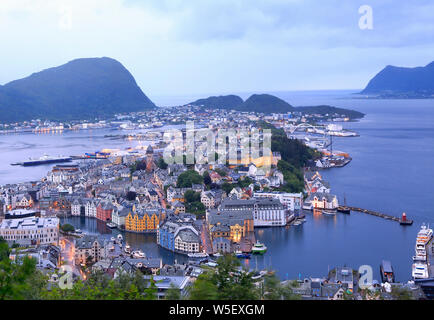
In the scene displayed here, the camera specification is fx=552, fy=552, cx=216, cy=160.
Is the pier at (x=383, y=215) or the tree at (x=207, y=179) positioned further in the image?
the tree at (x=207, y=179)

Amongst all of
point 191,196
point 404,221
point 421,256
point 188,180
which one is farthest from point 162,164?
point 421,256

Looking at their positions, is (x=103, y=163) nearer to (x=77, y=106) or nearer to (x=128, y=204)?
(x=128, y=204)

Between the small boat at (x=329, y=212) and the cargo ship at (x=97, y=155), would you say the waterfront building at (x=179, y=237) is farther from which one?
the cargo ship at (x=97, y=155)

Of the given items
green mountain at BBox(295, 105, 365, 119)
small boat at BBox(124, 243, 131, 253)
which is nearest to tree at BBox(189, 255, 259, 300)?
small boat at BBox(124, 243, 131, 253)

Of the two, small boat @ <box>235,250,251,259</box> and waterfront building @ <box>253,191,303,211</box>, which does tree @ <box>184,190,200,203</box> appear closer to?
waterfront building @ <box>253,191,303,211</box>

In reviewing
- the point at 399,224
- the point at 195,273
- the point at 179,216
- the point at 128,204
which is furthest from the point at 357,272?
the point at 128,204

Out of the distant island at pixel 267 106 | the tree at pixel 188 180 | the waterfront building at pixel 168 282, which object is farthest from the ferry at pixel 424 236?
the distant island at pixel 267 106
